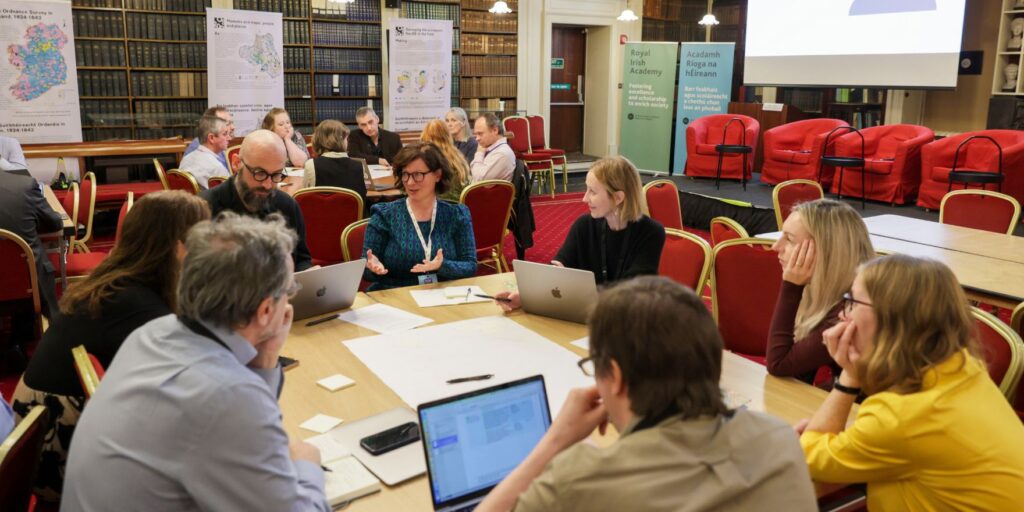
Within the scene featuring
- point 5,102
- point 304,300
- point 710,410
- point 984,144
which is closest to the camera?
point 710,410

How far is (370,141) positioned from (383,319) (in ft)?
17.3

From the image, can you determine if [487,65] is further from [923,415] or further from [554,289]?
[923,415]

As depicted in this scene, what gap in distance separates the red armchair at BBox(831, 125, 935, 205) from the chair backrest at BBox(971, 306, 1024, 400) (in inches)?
282

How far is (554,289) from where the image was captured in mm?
2703

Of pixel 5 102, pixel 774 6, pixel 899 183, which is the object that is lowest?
pixel 899 183

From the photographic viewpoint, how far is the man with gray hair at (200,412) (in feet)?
4.39

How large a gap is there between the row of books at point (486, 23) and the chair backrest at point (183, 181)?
650cm

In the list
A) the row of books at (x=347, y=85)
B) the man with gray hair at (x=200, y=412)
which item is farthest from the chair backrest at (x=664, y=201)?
the row of books at (x=347, y=85)

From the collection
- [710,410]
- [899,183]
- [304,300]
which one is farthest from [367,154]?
[710,410]

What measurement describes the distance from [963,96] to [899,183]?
2.37m

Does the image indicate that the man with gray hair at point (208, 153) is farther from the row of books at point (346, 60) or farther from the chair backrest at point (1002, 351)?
the chair backrest at point (1002, 351)

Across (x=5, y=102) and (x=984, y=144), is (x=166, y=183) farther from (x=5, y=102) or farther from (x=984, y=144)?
(x=984, y=144)

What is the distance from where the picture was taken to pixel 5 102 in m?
7.53

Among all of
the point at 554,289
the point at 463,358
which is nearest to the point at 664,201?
the point at 554,289
